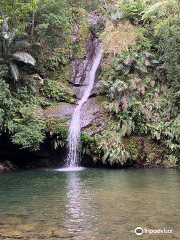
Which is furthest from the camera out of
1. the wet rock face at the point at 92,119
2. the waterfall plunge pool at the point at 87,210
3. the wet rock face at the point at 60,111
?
the wet rock face at the point at 60,111

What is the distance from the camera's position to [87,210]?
5066 mm

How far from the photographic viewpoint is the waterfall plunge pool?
385 centimetres

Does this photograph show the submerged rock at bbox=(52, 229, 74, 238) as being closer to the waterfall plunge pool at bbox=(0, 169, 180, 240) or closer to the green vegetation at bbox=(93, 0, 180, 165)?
the waterfall plunge pool at bbox=(0, 169, 180, 240)

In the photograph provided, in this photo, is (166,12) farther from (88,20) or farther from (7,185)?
(7,185)

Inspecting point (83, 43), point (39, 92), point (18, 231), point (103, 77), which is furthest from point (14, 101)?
point (18, 231)

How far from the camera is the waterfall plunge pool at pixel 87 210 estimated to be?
3.85 meters

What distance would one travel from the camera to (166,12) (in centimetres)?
1480

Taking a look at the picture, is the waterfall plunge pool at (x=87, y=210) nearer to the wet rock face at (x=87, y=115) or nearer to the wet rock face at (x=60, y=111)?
the wet rock face at (x=87, y=115)

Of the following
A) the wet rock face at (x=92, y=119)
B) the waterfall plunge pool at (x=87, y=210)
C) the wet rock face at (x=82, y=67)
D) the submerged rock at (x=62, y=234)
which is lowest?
the submerged rock at (x=62, y=234)

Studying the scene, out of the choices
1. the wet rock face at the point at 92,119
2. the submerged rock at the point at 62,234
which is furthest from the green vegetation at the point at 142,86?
the submerged rock at the point at 62,234

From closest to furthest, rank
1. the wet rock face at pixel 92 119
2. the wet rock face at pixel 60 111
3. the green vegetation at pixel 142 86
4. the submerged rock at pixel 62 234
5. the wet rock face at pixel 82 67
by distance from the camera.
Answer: the submerged rock at pixel 62 234, the green vegetation at pixel 142 86, the wet rock face at pixel 92 119, the wet rock face at pixel 60 111, the wet rock face at pixel 82 67

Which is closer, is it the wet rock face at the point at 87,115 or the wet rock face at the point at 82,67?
the wet rock face at the point at 87,115

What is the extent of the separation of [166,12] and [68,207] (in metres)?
13.3

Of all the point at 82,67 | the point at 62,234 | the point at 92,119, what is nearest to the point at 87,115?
the point at 92,119
